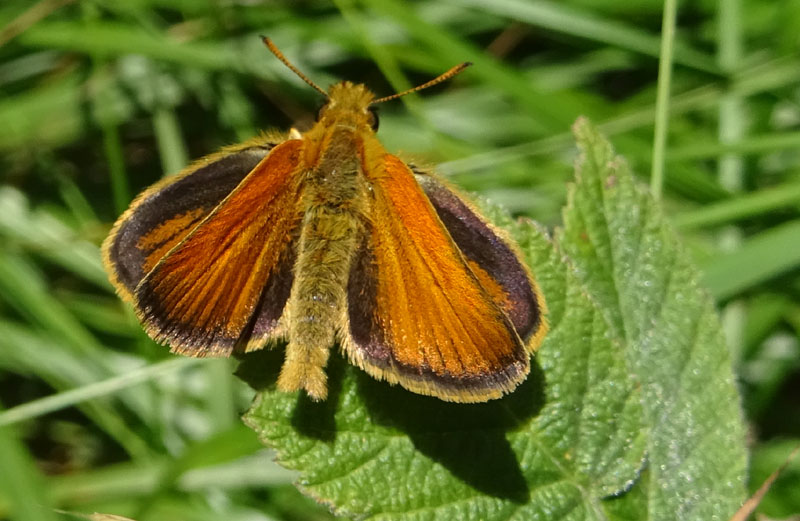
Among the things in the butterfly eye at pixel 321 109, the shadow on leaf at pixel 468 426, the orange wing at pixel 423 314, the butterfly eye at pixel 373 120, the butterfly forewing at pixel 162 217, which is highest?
the butterfly eye at pixel 321 109

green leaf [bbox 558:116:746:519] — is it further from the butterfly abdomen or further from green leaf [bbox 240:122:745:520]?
the butterfly abdomen

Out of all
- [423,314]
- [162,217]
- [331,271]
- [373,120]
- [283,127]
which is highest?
[283,127]

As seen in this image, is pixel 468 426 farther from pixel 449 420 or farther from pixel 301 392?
pixel 301 392

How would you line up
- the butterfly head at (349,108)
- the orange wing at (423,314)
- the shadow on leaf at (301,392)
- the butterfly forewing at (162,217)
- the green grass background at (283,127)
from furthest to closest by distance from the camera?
the green grass background at (283,127), the butterfly head at (349,108), the butterfly forewing at (162,217), the shadow on leaf at (301,392), the orange wing at (423,314)

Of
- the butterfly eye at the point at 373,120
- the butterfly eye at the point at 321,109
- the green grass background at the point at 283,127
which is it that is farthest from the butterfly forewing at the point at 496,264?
the green grass background at the point at 283,127

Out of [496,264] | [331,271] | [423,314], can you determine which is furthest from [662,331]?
[331,271]

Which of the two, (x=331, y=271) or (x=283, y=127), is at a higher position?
(x=283, y=127)

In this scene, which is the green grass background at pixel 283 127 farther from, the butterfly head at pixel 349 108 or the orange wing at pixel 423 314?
the orange wing at pixel 423 314
